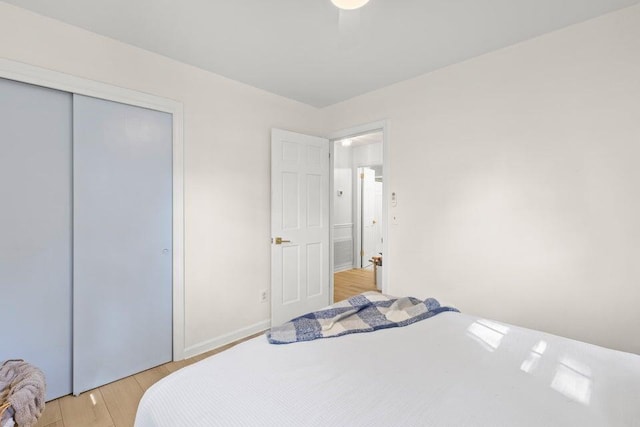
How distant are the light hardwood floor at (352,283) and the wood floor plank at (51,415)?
2.76 meters

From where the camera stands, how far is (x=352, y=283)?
15.5 ft

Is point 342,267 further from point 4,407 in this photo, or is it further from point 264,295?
point 4,407

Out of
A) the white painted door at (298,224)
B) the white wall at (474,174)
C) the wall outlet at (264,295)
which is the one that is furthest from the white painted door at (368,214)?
the wall outlet at (264,295)

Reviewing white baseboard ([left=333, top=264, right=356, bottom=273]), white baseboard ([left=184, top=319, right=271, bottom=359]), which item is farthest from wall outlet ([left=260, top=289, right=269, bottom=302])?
white baseboard ([left=333, top=264, right=356, bottom=273])

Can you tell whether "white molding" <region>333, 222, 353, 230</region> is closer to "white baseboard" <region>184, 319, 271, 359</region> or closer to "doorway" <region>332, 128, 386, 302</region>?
"doorway" <region>332, 128, 386, 302</region>

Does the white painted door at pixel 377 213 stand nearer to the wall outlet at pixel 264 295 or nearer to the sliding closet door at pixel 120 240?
the wall outlet at pixel 264 295

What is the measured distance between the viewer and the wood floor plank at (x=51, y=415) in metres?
1.68

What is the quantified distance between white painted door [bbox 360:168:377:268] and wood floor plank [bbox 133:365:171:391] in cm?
419

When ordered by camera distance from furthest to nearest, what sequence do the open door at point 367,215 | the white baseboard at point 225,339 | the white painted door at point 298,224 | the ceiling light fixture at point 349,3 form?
the open door at point 367,215
the white painted door at point 298,224
the white baseboard at point 225,339
the ceiling light fixture at point 349,3

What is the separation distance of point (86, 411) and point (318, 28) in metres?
2.81

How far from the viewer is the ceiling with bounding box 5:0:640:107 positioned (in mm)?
1686

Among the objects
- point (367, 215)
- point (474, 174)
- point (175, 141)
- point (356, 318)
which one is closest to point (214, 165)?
point (175, 141)

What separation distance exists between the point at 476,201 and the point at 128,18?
2.69 m

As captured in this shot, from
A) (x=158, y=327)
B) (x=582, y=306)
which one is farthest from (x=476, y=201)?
(x=158, y=327)
